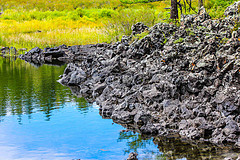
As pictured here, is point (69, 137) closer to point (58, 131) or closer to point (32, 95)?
point (58, 131)

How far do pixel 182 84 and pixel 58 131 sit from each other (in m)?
4.02

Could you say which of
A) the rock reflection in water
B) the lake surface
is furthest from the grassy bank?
the lake surface

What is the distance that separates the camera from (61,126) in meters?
10.0

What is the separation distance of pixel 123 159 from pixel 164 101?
9.63 ft

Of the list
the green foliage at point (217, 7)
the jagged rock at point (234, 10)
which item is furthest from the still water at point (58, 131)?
the green foliage at point (217, 7)

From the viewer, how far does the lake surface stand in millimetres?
7633

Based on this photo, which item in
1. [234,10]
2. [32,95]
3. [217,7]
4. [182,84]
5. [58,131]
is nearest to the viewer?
[58,131]

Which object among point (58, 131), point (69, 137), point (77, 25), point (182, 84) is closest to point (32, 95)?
point (58, 131)

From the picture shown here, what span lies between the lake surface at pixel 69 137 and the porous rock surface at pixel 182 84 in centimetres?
54

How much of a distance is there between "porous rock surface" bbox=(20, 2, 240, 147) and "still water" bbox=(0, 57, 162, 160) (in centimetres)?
69

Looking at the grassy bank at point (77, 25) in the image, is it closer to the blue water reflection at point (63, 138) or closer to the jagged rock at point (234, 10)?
the jagged rock at point (234, 10)

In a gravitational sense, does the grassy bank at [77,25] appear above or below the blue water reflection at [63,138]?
above

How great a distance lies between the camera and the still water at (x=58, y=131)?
7.84m

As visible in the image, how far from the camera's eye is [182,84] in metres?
9.93
